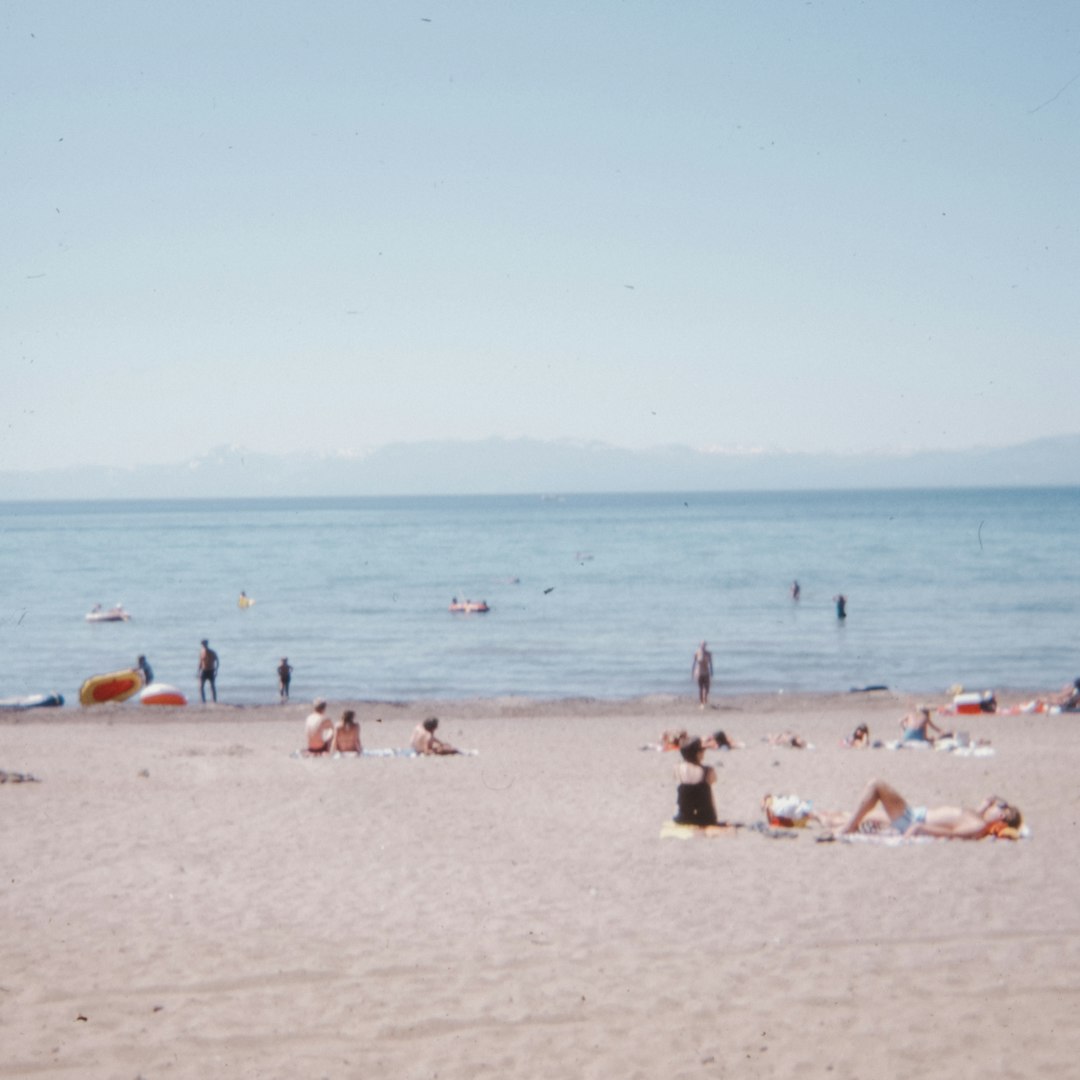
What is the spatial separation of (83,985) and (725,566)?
74.6 metres

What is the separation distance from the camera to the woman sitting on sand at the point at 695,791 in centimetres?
1220

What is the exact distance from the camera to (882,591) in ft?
194

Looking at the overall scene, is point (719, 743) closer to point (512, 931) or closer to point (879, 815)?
point (879, 815)

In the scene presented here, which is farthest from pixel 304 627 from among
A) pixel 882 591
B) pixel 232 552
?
pixel 232 552

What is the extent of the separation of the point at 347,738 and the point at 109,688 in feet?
42.4

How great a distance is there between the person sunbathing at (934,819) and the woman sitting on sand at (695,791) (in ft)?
4.65

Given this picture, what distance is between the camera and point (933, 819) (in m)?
11.6

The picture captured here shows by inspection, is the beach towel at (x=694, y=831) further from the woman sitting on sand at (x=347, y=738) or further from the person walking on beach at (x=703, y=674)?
the person walking on beach at (x=703, y=674)

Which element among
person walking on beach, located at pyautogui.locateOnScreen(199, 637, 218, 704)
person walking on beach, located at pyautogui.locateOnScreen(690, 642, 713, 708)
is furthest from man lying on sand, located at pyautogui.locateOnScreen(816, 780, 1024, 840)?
person walking on beach, located at pyautogui.locateOnScreen(199, 637, 218, 704)

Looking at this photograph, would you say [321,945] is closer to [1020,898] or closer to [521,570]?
[1020,898]

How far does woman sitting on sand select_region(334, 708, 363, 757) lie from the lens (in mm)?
17719

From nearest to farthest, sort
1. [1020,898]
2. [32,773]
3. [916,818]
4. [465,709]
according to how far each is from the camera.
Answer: [1020,898], [916,818], [32,773], [465,709]

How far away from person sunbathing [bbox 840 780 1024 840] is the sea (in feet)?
55.8

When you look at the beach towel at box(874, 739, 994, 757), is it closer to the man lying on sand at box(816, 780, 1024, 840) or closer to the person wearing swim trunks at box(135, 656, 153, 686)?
the man lying on sand at box(816, 780, 1024, 840)
